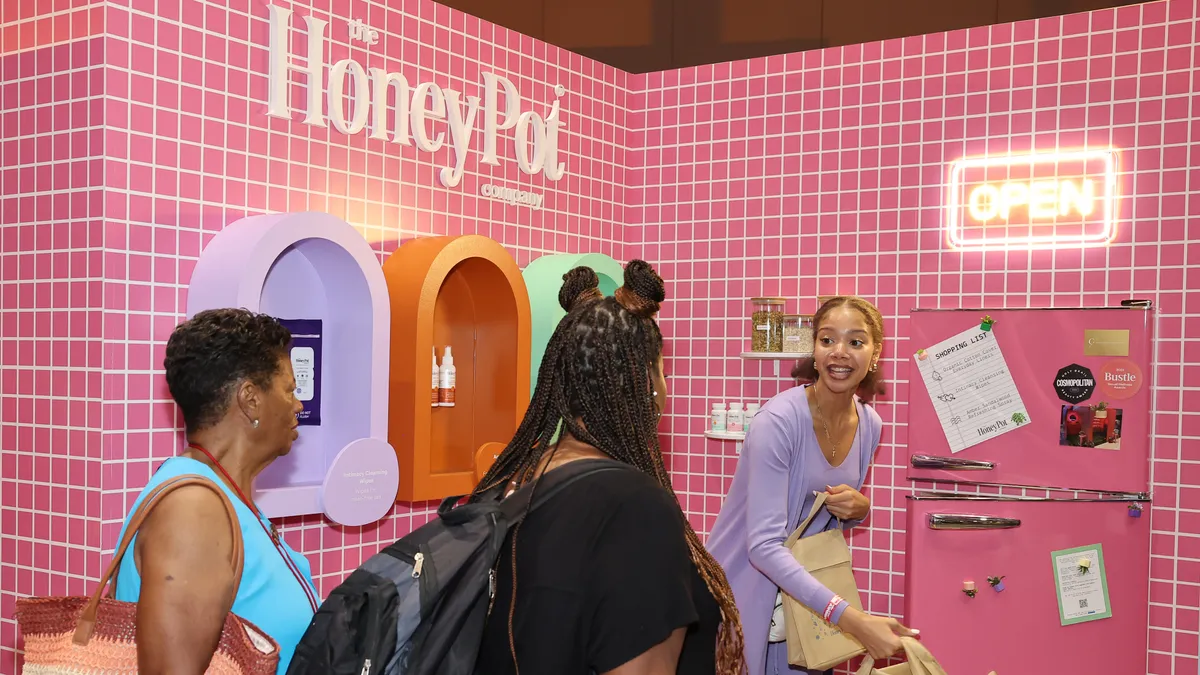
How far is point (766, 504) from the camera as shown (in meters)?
2.89

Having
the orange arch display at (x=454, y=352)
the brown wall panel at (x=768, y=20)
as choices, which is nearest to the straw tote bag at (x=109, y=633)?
the orange arch display at (x=454, y=352)

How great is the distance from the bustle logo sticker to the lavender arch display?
7.54 ft

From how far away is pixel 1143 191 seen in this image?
11.9ft

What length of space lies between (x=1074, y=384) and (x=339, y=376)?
2486 mm

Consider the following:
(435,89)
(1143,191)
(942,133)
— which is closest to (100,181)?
(435,89)

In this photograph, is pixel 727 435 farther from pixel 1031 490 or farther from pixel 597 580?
pixel 597 580

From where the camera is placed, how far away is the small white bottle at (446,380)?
356 centimetres

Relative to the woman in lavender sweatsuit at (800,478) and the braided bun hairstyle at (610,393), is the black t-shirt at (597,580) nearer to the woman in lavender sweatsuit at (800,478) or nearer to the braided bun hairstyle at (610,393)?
the braided bun hairstyle at (610,393)

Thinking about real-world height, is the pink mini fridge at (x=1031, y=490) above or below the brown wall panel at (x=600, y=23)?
below

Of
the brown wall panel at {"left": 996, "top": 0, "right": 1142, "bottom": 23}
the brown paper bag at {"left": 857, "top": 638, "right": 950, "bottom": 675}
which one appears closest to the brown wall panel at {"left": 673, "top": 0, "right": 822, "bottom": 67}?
the brown wall panel at {"left": 996, "top": 0, "right": 1142, "bottom": 23}

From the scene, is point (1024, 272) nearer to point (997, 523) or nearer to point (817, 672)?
point (997, 523)

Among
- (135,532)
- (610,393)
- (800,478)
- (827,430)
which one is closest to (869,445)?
(827,430)

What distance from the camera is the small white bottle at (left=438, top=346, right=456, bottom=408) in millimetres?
3561

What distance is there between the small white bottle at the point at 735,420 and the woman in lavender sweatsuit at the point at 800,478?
3.01 feet
